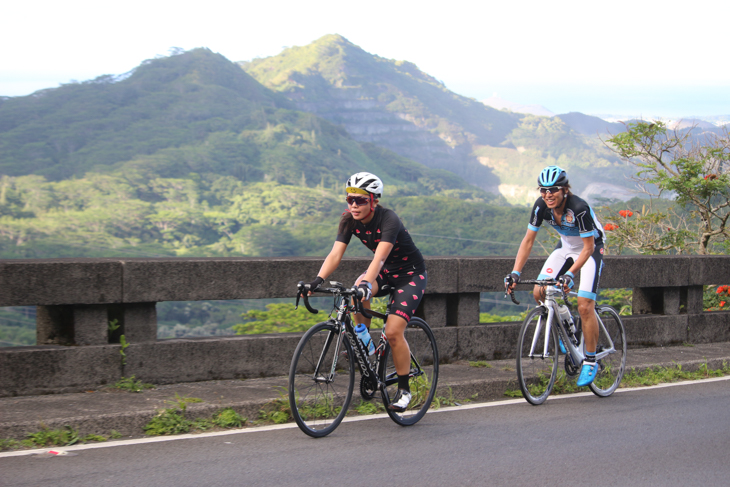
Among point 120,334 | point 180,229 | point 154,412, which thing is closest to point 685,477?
point 154,412

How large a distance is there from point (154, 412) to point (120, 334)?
1.16 metres

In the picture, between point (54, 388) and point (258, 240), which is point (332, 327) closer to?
point (54, 388)

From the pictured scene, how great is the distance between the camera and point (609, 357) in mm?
7164

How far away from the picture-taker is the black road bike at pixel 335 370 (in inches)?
193

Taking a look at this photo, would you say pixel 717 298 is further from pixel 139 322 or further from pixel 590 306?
pixel 139 322

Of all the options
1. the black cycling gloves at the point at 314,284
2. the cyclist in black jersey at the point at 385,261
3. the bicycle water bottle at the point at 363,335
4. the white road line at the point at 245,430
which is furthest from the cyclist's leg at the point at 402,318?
the black cycling gloves at the point at 314,284

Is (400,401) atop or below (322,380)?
below

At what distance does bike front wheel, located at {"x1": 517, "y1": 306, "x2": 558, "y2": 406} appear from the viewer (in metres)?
6.25

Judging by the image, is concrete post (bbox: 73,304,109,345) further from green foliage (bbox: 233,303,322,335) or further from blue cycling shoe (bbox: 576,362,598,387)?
green foliage (bbox: 233,303,322,335)

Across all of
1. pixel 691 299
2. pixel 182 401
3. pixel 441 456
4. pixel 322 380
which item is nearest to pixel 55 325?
pixel 182 401

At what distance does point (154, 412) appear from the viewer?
5.10m

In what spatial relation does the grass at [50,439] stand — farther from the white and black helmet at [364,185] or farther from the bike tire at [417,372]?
the white and black helmet at [364,185]

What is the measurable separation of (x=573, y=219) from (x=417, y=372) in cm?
202

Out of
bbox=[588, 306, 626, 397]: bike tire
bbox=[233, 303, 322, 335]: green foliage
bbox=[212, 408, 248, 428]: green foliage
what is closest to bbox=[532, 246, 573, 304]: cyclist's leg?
bbox=[588, 306, 626, 397]: bike tire
